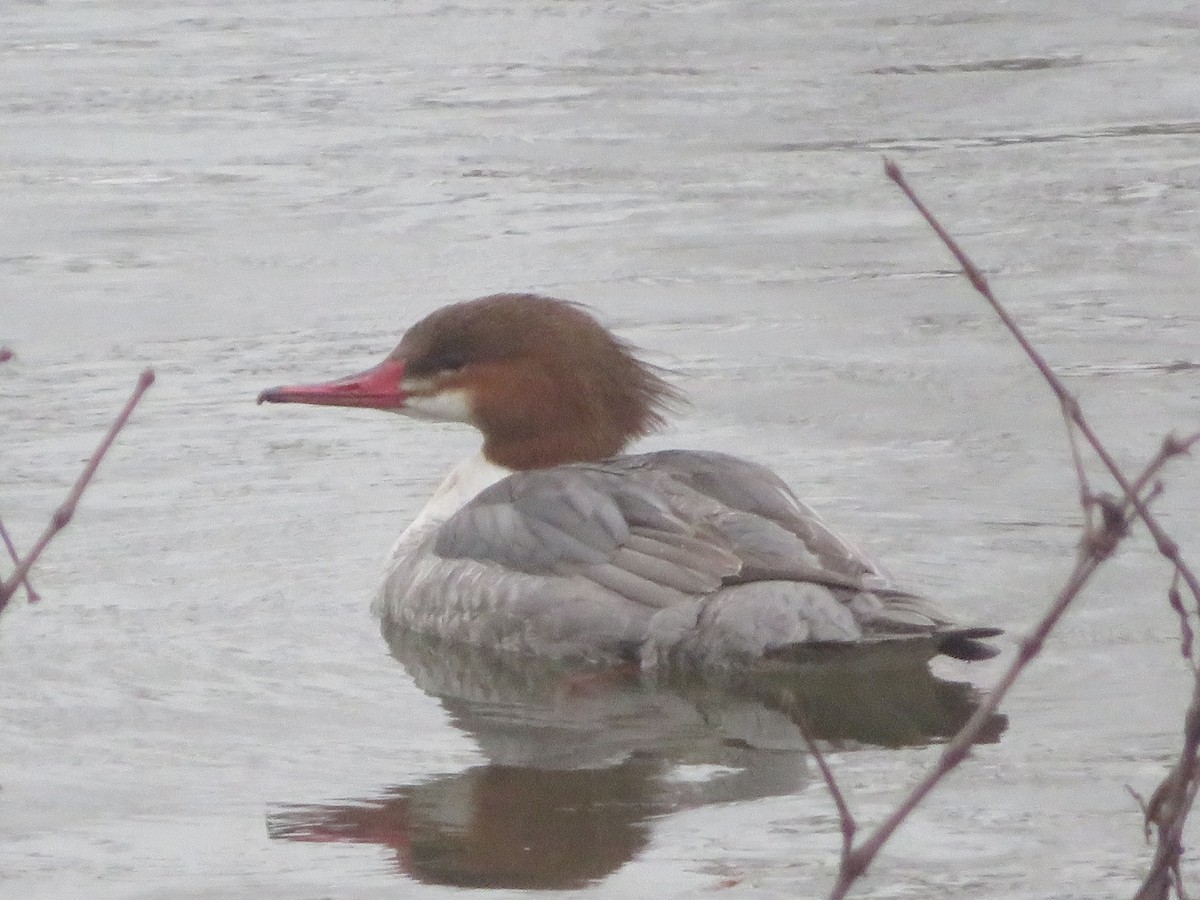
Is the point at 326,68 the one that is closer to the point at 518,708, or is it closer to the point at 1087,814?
the point at 518,708

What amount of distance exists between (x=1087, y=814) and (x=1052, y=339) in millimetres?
4648

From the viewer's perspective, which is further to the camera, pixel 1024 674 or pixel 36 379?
pixel 36 379

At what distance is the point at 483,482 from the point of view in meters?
7.73

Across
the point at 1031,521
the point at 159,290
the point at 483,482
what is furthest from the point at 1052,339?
the point at 159,290

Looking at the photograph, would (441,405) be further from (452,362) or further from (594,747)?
(594,747)

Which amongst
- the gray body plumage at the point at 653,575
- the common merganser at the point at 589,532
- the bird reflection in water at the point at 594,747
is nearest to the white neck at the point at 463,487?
the common merganser at the point at 589,532

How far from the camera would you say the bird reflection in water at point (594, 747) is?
5492 mm

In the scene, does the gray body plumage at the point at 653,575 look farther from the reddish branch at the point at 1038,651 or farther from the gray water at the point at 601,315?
the reddish branch at the point at 1038,651

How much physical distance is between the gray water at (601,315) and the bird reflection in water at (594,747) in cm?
3

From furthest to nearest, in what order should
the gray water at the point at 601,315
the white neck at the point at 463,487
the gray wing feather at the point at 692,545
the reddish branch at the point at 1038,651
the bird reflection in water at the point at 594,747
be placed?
the white neck at the point at 463,487, the gray wing feather at the point at 692,545, the gray water at the point at 601,315, the bird reflection in water at the point at 594,747, the reddish branch at the point at 1038,651

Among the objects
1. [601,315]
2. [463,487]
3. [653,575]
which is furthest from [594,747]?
[601,315]

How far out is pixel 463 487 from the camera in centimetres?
773

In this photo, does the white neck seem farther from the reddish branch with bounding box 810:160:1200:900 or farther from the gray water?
the reddish branch with bounding box 810:160:1200:900

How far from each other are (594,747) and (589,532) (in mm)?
896
